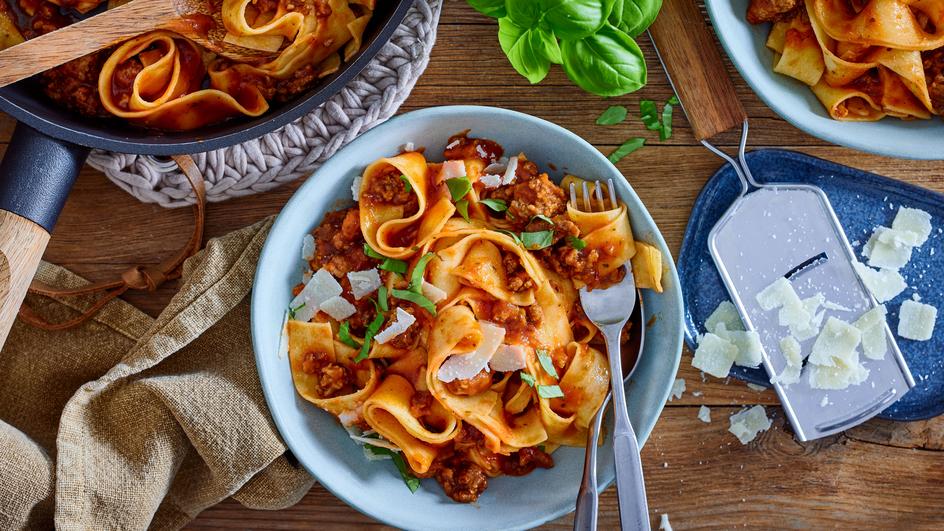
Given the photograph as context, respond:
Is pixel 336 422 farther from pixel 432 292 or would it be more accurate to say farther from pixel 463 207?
pixel 463 207

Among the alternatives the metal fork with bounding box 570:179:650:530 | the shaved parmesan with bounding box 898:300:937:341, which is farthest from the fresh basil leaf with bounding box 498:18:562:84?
the shaved parmesan with bounding box 898:300:937:341

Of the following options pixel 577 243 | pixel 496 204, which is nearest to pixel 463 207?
pixel 496 204

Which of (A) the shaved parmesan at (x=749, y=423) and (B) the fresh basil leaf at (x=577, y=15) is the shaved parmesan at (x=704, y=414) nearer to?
(A) the shaved parmesan at (x=749, y=423)

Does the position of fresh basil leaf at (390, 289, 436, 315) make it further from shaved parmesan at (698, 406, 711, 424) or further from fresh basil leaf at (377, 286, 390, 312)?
shaved parmesan at (698, 406, 711, 424)

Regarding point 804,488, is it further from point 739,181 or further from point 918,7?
point 918,7

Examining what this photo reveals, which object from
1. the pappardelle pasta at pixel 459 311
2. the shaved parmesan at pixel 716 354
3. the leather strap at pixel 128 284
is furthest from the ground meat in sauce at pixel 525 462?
the leather strap at pixel 128 284

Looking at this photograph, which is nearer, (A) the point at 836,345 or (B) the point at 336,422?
(B) the point at 336,422


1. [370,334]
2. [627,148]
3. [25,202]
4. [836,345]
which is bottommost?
[836,345]
